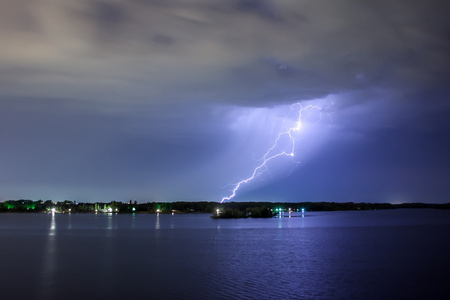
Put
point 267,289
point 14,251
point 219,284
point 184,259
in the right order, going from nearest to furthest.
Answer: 1. point 267,289
2. point 219,284
3. point 184,259
4. point 14,251

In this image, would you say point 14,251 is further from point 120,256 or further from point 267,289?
point 267,289

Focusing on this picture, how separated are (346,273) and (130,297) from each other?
13.8 m

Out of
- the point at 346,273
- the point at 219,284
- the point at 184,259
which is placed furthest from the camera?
the point at 184,259

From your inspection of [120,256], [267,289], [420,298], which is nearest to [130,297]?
[267,289]

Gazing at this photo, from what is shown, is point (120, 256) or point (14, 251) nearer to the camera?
point (120, 256)

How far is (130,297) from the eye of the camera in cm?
2088

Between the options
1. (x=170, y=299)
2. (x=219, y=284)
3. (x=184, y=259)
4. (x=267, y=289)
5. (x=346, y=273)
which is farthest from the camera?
(x=184, y=259)

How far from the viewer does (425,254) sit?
37969mm

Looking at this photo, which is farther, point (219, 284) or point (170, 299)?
point (219, 284)

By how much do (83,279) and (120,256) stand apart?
38.4 ft

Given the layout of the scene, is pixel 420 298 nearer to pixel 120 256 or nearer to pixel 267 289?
pixel 267 289

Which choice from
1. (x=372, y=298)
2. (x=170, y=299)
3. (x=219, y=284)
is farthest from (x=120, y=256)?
(x=372, y=298)

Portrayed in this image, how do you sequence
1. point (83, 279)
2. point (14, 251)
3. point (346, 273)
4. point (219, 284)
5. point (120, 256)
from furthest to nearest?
point (14, 251) → point (120, 256) → point (346, 273) → point (83, 279) → point (219, 284)

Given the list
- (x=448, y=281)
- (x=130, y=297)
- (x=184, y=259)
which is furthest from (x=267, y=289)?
(x=184, y=259)
